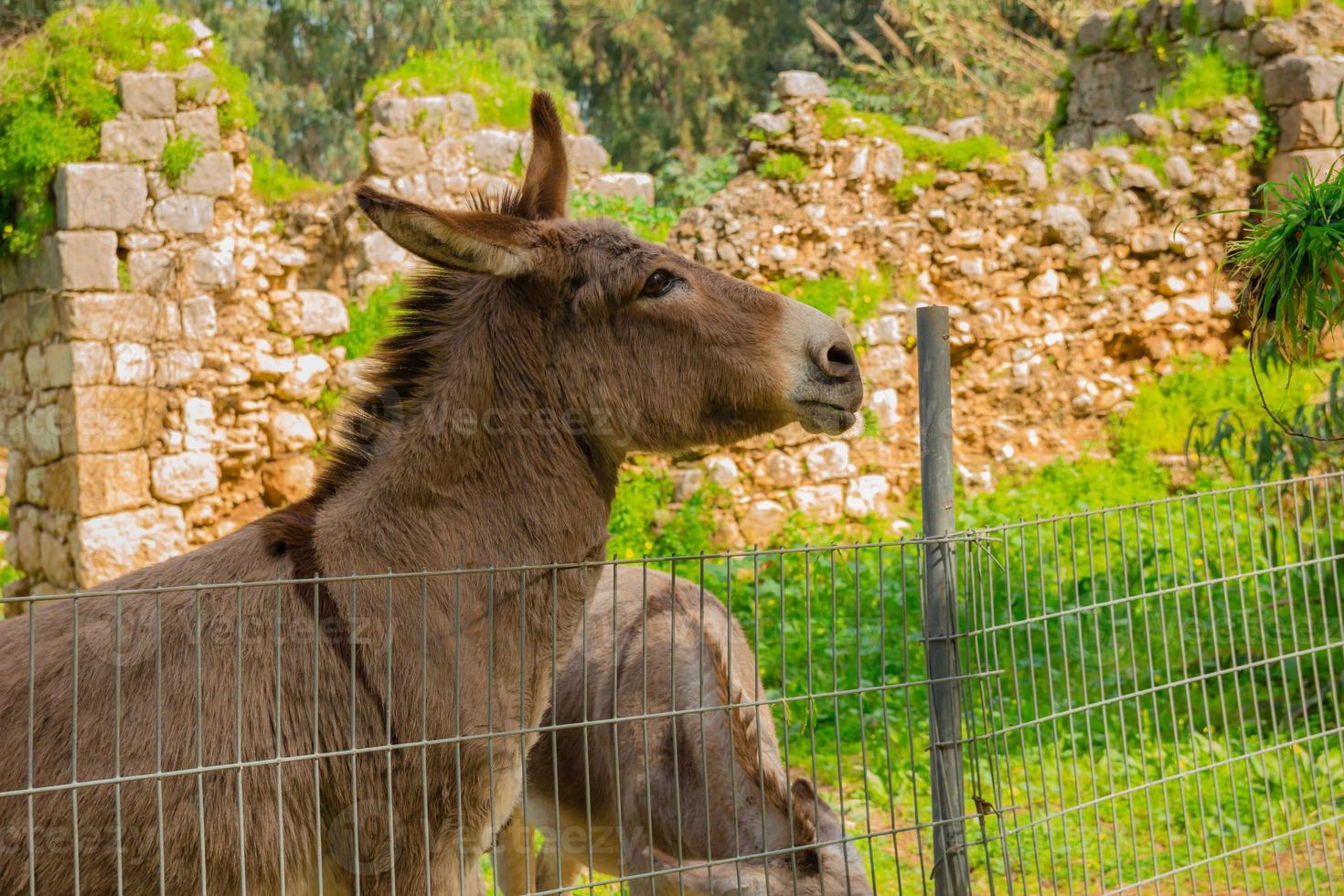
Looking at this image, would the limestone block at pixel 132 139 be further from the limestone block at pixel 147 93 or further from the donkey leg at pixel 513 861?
the donkey leg at pixel 513 861

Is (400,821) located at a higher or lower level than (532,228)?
lower

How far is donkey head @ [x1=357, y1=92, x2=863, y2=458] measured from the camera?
2.89 meters

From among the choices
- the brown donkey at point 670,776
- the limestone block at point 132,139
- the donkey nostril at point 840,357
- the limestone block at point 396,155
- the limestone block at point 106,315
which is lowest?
the brown donkey at point 670,776

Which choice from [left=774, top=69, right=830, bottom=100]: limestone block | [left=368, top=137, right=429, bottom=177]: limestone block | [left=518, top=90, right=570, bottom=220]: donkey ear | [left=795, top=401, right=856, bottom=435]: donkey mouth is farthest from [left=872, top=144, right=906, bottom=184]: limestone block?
[left=795, top=401, right=856, bottom=435]: donkey mouth

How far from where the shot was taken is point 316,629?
2428 mm

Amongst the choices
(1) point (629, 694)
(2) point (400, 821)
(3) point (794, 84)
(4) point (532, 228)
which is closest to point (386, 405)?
(4) point (532, 228)

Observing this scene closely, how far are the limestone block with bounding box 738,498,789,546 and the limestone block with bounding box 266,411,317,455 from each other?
3213 mm

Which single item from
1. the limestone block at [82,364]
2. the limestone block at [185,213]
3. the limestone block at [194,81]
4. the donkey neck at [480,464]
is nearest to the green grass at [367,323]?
the limestone block at [185,213]

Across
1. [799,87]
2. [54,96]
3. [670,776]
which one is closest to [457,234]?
[670,776]

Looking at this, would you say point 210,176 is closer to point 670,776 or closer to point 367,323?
point 367,323

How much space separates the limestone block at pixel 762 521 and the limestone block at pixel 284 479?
3.18 m

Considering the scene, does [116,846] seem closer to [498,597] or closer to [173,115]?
[498,597]

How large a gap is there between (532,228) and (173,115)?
575 cm

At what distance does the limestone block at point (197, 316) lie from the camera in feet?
24.8
